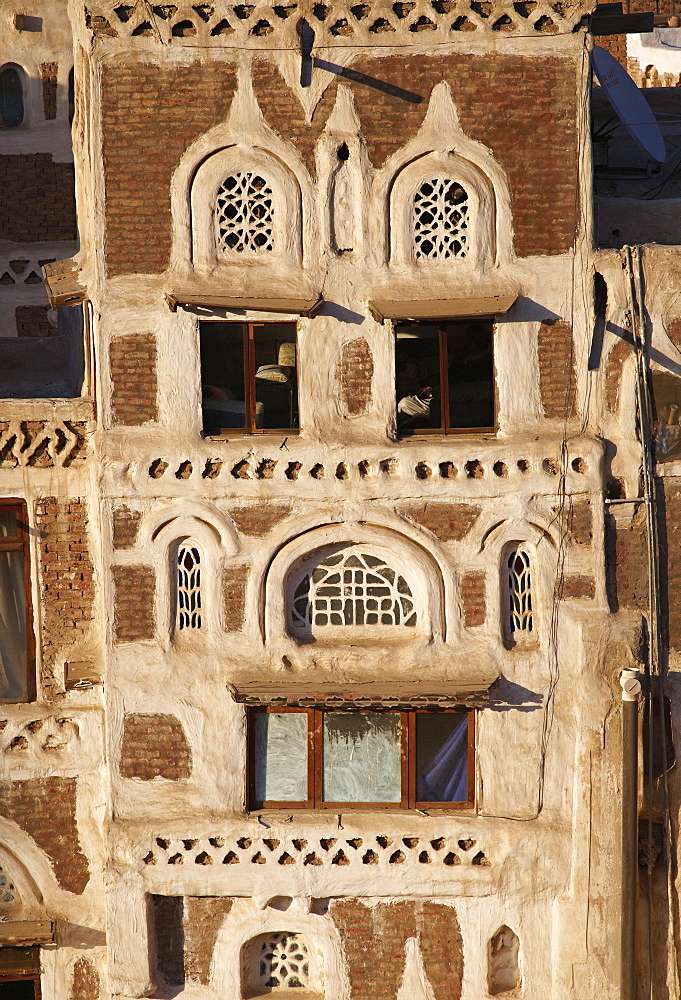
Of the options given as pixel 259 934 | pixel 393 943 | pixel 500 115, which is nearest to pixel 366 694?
pixel 393 943

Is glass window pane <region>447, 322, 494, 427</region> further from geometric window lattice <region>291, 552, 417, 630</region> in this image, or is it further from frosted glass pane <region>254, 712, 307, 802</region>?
frosted glass pane <region>254, 712, 307, 802</region>

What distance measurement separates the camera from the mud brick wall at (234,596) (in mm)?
12062

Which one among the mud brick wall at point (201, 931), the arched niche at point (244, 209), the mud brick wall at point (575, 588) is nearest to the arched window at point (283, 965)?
the mud brick wall at point (201, 931)

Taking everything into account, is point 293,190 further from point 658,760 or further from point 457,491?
point 658,760

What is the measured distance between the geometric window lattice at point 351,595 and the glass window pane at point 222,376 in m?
1.80

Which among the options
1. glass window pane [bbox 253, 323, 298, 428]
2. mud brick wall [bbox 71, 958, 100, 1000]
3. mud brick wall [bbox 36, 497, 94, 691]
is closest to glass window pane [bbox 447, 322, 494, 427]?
glass window pane [bbox 253, 323, 298, 428]

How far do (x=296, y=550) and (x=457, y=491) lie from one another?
174cm

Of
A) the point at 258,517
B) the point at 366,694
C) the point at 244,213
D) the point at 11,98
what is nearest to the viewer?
the point at 366,694

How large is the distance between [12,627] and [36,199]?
247 inches

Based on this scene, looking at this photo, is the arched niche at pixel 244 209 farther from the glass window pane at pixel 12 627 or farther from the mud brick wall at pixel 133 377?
the glass window pane at pixel 12 627

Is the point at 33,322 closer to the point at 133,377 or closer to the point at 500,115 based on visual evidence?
the point at 133,377

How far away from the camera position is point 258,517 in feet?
39.4

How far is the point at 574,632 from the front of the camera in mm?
11977

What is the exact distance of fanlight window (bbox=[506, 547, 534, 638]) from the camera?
1213 centimetres
